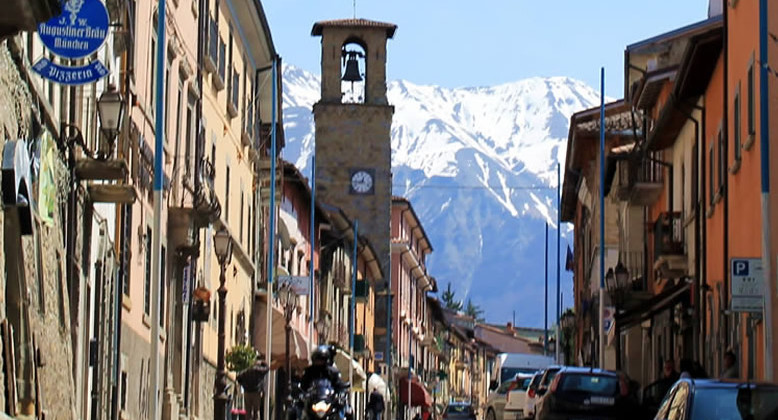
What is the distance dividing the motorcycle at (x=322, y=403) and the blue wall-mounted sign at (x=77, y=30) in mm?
8848

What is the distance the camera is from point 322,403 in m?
25.2

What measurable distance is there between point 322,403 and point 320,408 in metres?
0.10

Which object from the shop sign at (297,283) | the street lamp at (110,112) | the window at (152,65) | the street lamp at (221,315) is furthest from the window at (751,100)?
the shop sign at (297,283)

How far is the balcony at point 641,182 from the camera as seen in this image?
4428 cm

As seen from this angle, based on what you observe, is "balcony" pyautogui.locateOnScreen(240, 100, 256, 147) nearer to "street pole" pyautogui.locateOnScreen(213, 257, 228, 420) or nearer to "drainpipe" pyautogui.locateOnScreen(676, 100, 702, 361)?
"drainpipe" pyautogui.locateOnScreen(676, 100, 702, 361)

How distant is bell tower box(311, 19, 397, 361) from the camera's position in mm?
80062

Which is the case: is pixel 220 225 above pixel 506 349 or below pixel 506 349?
above

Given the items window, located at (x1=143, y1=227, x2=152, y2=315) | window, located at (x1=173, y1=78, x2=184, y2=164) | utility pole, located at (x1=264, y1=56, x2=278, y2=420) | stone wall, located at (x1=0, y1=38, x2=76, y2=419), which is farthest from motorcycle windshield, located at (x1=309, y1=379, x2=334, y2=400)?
utility pole, located at (x1=264, y1=56, x2=278, y2=420)

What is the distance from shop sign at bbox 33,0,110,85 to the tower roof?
202 ft

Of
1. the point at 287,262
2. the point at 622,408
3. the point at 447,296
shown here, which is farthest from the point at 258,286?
the point at 447,296

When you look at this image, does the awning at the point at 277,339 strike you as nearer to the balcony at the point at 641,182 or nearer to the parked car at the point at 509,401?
the parked car at the point at 509,401

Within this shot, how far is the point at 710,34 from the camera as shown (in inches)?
1259

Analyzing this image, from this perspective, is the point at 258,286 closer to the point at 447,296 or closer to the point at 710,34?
the point at 710,34

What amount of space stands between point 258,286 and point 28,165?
3151 centimetres
